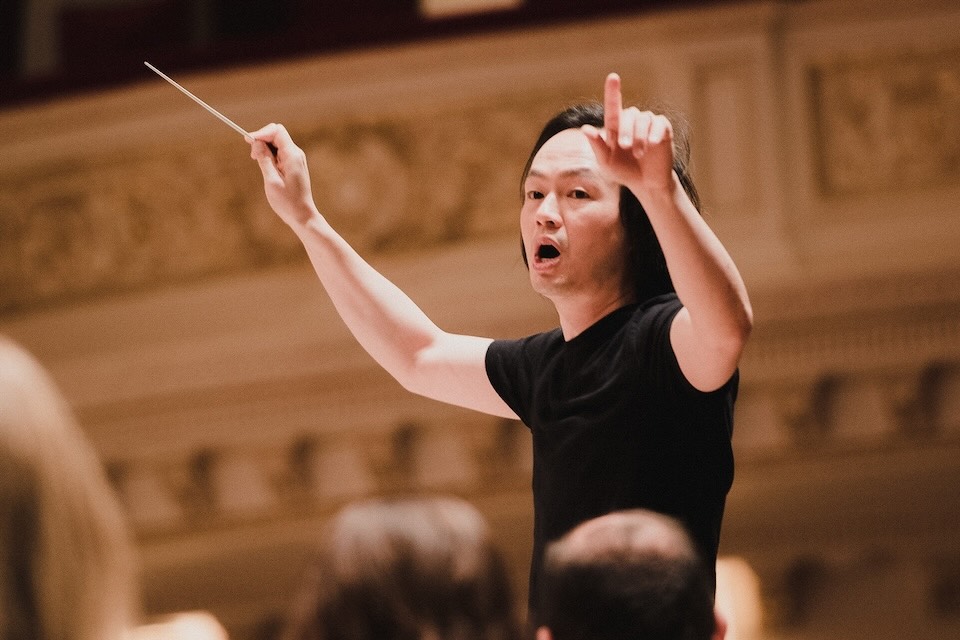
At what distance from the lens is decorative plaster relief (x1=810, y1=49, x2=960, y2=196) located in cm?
463

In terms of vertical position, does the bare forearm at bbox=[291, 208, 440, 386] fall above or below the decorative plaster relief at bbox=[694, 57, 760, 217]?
below

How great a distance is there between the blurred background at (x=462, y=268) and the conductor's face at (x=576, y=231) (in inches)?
107

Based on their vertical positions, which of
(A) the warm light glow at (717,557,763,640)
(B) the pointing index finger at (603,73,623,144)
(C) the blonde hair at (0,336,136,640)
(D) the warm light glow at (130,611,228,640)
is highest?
(B) the pointing index finger at (603,73,623,144)

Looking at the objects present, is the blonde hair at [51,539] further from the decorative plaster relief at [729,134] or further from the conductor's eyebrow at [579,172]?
the decorative plaster relief at [729,134]

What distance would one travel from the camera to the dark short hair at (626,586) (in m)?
1.28

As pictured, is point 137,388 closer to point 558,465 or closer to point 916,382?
point 916,382

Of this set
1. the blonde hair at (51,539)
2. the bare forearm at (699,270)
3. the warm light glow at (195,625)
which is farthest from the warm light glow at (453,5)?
the blonde hair at (51,539)

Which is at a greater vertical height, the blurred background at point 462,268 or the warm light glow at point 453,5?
the warm light glow at point 453,5

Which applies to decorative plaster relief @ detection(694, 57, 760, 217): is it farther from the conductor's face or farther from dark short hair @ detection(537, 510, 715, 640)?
dark short hair @ detection(537, 510, 715, 640)

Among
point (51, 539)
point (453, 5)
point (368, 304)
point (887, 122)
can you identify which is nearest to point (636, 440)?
point (368, 304)

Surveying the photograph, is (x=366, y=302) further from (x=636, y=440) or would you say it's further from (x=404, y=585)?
(x=404, y=585)

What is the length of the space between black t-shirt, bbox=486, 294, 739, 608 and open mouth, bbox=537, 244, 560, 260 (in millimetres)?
116

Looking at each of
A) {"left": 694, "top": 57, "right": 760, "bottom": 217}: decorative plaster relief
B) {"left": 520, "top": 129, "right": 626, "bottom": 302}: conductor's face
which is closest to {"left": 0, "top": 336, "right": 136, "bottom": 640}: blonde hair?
{"left": 520, "top": 129, "right": 626, "bottom": 302}: conductor's face

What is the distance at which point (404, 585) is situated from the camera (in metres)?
1.21
